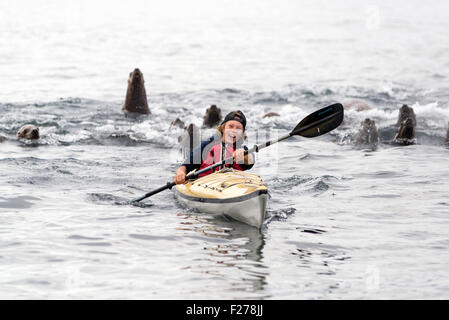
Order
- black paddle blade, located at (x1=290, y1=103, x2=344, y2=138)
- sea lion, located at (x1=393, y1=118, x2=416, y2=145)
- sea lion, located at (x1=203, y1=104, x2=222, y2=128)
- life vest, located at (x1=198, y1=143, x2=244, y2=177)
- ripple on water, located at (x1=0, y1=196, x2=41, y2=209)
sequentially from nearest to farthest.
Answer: ripple on water, located at (x1=0, y1=196, x2=41, y2=209), life vest, located at (x1=198, y1=143, x2=244, y2=177), black paddle blade, located at (x1=290, y1=103, x2=344, y2=138), sea lion, located at (x1=393, y1=118, x2=416, y2=145), sea lion, located at (x1=203, y1=104, x2=222, y2=128)

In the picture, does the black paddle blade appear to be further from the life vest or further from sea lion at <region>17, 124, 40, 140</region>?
sea lion at <region>17, 124, 40, 140</region>

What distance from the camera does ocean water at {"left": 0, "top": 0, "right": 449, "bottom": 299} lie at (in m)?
6.59

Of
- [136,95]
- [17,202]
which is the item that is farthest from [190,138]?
[136,95]

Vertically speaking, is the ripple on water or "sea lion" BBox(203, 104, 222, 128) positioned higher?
"sea lion" BBox(203, 104, 222, 128)

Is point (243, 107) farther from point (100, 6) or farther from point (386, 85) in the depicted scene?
point (100, 6)

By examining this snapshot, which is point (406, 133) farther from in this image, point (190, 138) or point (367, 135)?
point (190, 138)

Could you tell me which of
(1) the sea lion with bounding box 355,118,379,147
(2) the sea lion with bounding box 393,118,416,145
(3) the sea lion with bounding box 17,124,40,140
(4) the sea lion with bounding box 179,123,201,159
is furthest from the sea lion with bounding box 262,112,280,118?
(3) the sea lion with bounding box 17,124,40,140

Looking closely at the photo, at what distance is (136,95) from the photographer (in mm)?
17172

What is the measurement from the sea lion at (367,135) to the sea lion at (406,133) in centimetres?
47

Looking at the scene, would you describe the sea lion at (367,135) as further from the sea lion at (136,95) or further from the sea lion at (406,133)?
the sea lion at (136,95)

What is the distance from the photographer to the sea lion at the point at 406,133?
14.6 metres

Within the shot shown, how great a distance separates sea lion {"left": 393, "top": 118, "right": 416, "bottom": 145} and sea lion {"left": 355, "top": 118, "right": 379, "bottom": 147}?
470 millimetres

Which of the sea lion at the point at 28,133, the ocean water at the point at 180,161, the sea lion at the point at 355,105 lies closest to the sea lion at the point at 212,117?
the ocean water at the point at 180,161

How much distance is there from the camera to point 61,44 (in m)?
30.2
